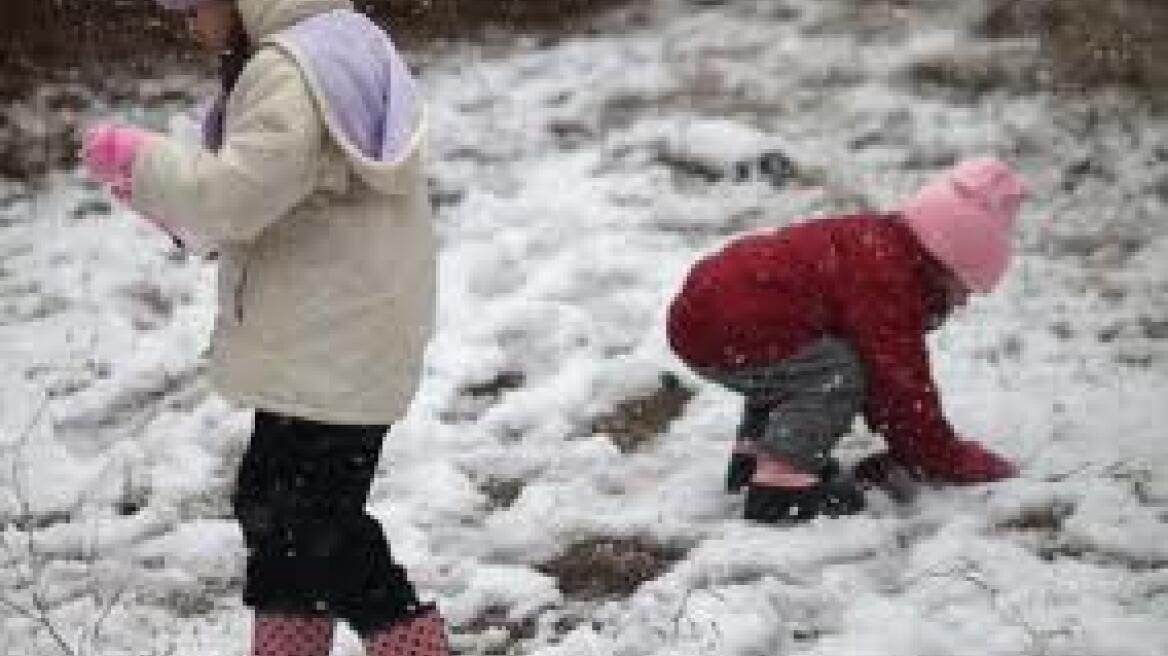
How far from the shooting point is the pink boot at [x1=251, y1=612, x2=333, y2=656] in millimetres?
3658

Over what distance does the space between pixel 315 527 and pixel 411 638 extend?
0.35 m

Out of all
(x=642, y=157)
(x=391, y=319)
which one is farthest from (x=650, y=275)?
(x=391, y=319)

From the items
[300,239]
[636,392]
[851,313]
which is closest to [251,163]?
[300,239]

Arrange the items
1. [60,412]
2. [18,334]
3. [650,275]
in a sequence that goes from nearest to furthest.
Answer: [60,412] < [18,334] < [650,275]

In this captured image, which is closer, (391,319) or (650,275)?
(391,319)

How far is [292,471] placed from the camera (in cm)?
347

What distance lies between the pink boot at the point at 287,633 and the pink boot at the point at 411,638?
0.38 feet

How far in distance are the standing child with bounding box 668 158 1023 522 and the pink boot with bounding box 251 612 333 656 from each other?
1443 mm

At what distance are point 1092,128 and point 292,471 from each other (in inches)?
196

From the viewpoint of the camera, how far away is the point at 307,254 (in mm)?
3342

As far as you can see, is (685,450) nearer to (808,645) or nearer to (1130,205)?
(808,645)

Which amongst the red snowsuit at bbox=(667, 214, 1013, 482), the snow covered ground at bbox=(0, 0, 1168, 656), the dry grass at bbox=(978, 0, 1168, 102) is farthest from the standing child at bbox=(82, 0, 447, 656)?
the dry grass at bbox=(978, 0, 1168, 102)

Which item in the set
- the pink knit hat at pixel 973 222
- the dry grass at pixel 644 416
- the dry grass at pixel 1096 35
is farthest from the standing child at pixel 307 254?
the dry grass at pixel 1096 35

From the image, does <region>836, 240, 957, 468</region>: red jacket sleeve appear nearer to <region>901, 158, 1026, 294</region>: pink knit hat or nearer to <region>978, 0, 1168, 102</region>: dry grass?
<region>901, 158, 1026, 294</region>: pink knit hat
